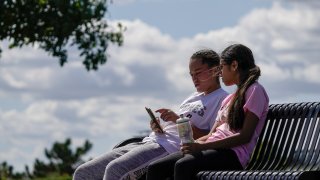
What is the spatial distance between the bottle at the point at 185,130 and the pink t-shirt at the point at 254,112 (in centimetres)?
20

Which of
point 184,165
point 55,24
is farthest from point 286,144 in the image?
point 55,24

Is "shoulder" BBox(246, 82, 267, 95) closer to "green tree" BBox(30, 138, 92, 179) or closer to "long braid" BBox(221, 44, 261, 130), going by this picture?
"long braid" BBox(221, 44, 261, 130)

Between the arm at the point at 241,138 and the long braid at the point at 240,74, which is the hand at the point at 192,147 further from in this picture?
the long braid at the point at 240,74

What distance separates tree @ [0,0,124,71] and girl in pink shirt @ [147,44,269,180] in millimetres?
9939

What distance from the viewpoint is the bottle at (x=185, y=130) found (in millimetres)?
7391

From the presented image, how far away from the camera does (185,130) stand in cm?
741

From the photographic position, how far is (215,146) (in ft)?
24.1

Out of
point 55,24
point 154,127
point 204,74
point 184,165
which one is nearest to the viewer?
point 184,165

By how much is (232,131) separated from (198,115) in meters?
0.53

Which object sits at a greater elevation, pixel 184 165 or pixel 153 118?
pixel 153 118

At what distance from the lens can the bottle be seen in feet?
24.2

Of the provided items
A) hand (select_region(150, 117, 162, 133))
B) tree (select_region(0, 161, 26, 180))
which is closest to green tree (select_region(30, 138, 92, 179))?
tree (select_region(0, 161, 26, 180))

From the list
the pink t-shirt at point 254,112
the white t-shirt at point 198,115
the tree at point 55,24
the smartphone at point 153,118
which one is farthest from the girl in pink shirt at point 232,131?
the tree at point 55,24

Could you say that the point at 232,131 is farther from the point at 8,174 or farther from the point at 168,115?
the point at 8,174
